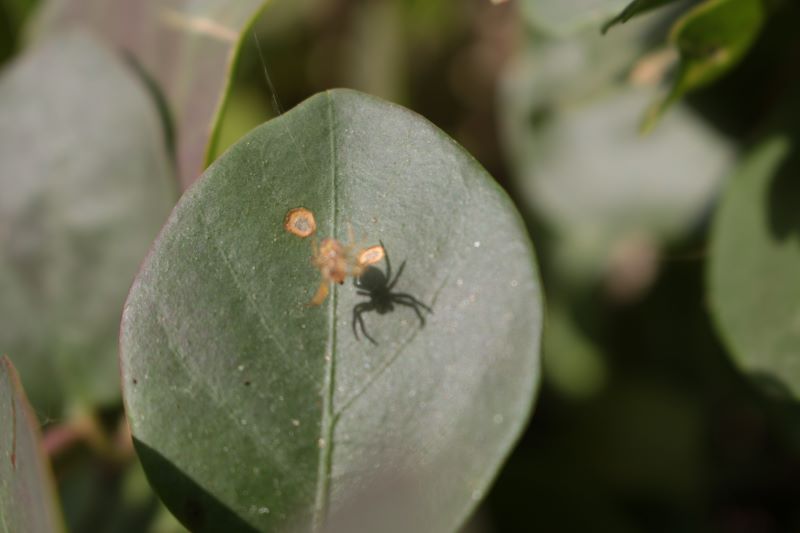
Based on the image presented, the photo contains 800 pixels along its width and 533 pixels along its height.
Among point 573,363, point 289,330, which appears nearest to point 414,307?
point 289,330

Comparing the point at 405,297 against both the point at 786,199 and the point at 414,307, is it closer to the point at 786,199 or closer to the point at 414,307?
the point at 414,307

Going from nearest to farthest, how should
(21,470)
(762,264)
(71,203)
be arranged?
(21,470)
(762,264)
(71,203)

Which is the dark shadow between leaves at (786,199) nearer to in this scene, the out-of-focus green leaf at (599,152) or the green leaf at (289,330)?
the out-of-focus green leaf at (599,152)

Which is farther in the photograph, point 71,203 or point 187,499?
point 71,203

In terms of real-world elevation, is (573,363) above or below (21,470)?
below

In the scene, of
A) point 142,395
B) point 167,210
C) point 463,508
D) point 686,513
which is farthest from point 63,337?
point 686,513

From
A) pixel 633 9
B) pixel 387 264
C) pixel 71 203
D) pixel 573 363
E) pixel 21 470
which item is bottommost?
pixel 573 363

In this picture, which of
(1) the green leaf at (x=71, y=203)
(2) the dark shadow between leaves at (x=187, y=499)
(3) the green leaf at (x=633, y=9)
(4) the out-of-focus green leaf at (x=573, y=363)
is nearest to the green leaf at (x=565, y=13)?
(3) the green leaf at (x=633, y=9)

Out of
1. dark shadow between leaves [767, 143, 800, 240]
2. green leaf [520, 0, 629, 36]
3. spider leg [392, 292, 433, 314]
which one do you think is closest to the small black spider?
spider leg [392, 292, 433, 314]
